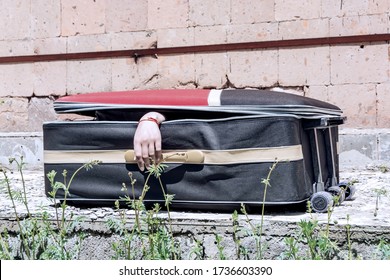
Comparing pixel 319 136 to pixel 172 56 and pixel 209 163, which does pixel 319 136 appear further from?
pixel 172 56

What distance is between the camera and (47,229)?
2820 millimetres

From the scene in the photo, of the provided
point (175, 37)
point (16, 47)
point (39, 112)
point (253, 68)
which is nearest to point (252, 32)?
point (253, 68)

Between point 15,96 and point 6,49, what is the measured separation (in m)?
0.51

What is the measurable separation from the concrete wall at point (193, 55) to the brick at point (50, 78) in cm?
1

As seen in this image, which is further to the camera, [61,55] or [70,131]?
[61,55]

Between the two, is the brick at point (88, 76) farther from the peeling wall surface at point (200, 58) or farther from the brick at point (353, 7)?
the brick at point (353, 7)

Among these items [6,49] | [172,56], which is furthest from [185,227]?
[6,49]

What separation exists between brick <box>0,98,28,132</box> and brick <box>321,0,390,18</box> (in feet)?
10.5

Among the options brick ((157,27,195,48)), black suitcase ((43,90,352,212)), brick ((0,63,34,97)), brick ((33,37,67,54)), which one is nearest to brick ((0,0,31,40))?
brick ((33,37,67,54))

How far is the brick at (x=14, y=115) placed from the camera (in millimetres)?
6914

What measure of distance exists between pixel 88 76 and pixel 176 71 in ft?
3.06

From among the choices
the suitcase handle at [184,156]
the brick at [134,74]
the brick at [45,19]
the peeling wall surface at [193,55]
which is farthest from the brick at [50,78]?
the suitcase handle at [184,156]

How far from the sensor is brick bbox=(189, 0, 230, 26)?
6168 millimetres

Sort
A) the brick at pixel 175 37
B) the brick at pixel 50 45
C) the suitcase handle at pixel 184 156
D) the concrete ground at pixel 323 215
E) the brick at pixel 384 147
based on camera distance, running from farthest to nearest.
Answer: the brick at pixel 50 45 < the brick at pixel 175 37 < the brick at pixel 384 147 < the suitcase handle at pixel 184 156 < the concrete ground at pixel 323 215
